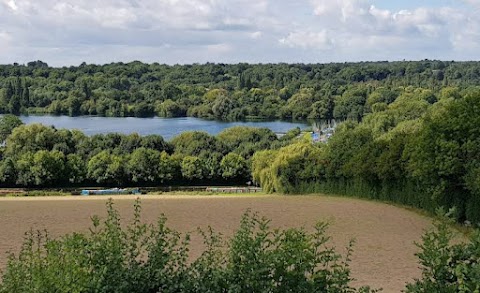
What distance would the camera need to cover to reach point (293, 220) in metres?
22.2

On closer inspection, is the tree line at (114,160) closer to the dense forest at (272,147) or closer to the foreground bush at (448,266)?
the dense forest at (272,147)

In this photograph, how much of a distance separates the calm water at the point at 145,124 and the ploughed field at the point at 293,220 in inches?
2175

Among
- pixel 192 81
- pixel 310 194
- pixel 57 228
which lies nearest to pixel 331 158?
pixel 310 194

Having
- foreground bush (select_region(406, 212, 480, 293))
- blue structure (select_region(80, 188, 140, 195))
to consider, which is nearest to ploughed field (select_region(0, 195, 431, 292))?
foreground bush (select_region(406, 212, 480, 293))

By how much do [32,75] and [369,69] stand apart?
9031cm

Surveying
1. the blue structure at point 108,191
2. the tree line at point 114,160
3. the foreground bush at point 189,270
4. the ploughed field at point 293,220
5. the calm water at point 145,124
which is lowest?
the calm water at point 145,124

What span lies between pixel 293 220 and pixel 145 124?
3179 inches

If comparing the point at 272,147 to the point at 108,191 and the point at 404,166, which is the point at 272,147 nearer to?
the point at 108,191

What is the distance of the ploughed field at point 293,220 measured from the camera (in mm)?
14867

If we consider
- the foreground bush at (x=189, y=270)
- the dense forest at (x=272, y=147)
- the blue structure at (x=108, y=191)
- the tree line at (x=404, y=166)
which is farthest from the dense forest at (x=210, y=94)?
the foreground bush at (x=189, y=270)

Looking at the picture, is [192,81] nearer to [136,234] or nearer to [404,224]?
[404,224]

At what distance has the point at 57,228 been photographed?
1956 cm

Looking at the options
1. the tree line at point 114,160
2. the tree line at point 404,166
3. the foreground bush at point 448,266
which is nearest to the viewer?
the foreground bush at point 448,266

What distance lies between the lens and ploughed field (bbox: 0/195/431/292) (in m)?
14.9
